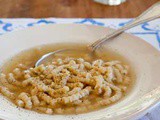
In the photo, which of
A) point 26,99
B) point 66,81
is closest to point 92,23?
point 66,81

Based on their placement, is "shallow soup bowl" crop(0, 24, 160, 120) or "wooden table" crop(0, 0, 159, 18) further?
"wooden table" crop(0, 0, 159, 18)

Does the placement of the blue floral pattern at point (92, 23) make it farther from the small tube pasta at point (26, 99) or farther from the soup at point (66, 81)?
the small tube pasta at point (26, 99)

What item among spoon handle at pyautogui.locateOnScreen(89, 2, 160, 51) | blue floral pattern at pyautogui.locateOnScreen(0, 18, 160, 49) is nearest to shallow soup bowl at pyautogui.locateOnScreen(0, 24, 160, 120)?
spoon handle at pyautogui.locateOnScreen(89, 2, 160, 51)

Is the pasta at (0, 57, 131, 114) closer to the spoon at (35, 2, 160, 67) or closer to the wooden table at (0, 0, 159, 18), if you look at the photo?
the spoon at (35, 2, 160, 67)

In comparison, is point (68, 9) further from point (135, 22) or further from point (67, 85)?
point (67, 85)

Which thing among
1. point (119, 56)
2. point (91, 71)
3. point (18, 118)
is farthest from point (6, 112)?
point (119, 56)

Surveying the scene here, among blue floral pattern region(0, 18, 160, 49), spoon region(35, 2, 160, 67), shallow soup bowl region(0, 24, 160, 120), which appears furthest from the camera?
blue floral pattern region(0, 18, 160, 49)
